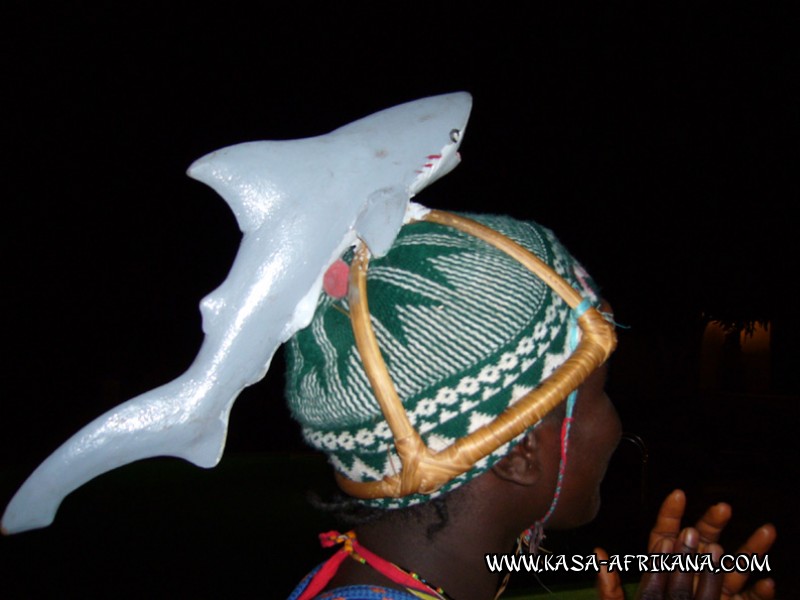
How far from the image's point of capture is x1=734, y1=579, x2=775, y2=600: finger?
177cm

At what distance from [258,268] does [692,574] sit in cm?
123

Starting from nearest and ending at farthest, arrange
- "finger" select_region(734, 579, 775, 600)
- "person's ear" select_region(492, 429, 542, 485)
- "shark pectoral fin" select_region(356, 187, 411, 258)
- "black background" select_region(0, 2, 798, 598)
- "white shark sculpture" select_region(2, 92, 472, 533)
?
"white shark sculpture" select_region(2, 92, 472, 533), "shark pectoral fin" select_region(356, 187, 411, 258), "person's ear" select_region(492, 429, 542, 485), "finger" select_region(734, 579, 775, 600), "black background" select_region(0, 2, 798, 598)

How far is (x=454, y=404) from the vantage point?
1473mm

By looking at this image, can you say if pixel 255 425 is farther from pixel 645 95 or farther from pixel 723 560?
pixel 723 560

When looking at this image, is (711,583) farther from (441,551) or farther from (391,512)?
(391,512)

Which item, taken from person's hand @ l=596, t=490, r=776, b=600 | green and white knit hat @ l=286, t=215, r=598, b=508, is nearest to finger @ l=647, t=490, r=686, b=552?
person's hand @ l=596, t=490, r=776, b=600

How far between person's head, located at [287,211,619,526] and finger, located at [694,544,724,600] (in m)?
0.32

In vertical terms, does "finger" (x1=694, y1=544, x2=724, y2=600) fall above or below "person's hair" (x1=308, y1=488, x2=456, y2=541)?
below

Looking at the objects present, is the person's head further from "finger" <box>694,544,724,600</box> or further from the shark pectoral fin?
"finger" <box>694,544,724,600</box>

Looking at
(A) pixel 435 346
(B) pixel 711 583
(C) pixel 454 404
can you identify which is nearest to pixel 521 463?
(C) pixel 454 404

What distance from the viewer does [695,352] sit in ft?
67.0

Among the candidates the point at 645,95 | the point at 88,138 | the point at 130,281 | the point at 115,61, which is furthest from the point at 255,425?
the point at 645,95

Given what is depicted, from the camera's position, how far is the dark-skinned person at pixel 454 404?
4.83ft

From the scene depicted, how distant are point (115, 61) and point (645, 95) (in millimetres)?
8615
